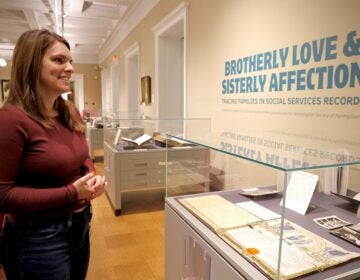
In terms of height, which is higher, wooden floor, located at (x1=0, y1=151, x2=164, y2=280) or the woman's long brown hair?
the woman's long brown hair

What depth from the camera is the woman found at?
998mm

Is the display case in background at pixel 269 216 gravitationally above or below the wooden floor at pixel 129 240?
above

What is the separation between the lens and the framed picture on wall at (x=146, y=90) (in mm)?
5689

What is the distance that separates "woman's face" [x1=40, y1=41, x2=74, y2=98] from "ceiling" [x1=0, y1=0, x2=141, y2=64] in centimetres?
496

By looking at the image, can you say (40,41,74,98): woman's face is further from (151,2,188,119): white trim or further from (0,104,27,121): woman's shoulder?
(151,2,188,119): white trim

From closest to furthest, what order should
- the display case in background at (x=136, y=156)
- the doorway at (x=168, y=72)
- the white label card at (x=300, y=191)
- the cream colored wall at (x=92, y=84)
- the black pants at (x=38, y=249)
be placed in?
1. the black pants at (x=38, y=249)
2. the white label card at (x=300, y=191)
3. the display case in background at (x=136, y=156)
4. the doorway at (x=168, y=72)
5. the cream colored wall at (x=92, y=84)

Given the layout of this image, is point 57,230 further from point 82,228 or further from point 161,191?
point 161,191

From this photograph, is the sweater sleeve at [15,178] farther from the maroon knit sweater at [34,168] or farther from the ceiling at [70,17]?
the ceiling at [70,17]

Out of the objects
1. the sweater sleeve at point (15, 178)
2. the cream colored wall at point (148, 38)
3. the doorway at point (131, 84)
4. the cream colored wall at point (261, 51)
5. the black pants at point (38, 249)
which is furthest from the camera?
the doorway at point (131, 84)

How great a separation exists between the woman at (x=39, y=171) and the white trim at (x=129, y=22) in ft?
14.0

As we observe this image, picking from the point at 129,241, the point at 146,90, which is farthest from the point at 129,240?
the point at 146,90

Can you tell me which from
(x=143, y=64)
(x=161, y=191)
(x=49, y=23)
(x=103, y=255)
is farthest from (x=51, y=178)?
(x=49, y=23)

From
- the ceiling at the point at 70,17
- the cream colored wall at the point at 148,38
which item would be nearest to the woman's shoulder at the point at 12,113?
the cream colored wall at the point at 148,38

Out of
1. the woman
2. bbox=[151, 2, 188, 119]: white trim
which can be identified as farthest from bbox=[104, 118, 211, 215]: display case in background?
the woman
